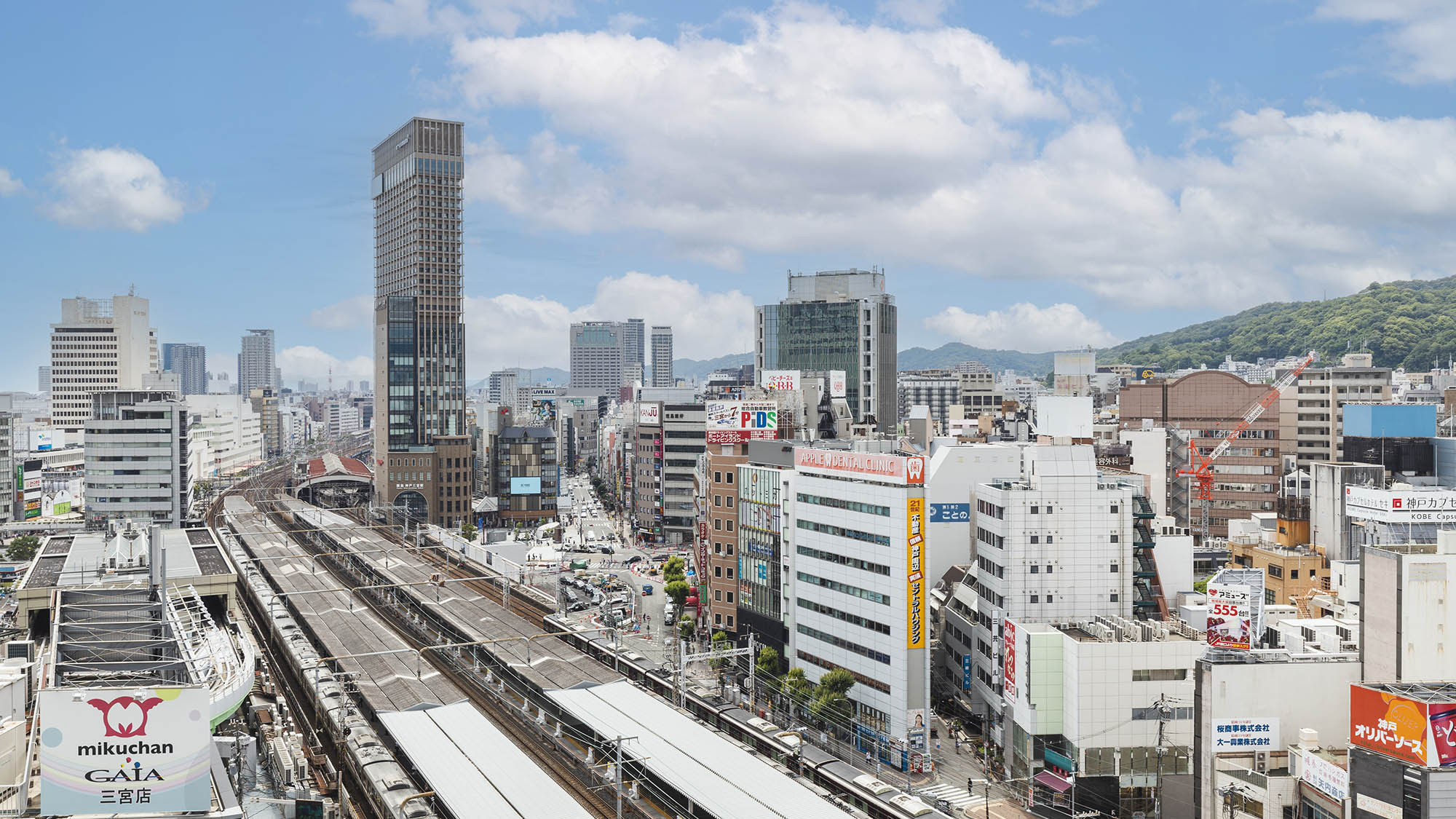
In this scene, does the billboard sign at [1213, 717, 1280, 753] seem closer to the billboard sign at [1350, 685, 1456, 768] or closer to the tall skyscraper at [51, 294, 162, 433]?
the billboard sign at [1350, 685, 1456, 768]

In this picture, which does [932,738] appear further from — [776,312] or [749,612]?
[776,312]

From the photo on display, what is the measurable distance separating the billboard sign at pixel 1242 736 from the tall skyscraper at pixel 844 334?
99412 millimetres

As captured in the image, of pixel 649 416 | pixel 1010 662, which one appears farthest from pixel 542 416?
pixel 1010 662

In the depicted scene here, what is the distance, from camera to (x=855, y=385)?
135250mm

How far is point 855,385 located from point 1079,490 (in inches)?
3654

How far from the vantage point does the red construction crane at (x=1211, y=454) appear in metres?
82.1

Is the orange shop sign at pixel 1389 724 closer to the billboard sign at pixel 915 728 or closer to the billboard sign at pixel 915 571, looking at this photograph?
the billboard sign at pixel 915 571

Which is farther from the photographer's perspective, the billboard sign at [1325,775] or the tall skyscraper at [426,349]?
the tall skyscraper at [426,349]

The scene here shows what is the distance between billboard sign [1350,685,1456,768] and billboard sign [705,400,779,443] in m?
33.9

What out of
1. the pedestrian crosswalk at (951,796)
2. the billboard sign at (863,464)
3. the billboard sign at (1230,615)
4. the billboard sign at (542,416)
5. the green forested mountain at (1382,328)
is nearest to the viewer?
the pedestrian crosswalk at (951,796)

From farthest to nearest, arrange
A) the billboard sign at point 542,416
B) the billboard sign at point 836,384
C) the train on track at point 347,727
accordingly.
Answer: the billboard sign at point 542,416 < the billboard sign at point 836,384 < the train on track at point 347,727

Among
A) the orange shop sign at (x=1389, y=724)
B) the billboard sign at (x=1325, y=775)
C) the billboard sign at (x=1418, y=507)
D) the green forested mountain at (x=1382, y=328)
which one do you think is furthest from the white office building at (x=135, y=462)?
the green forested mountain at (x=1382, y=328)

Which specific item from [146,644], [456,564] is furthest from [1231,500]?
[146,644]

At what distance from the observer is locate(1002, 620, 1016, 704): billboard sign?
38812 millimetres
